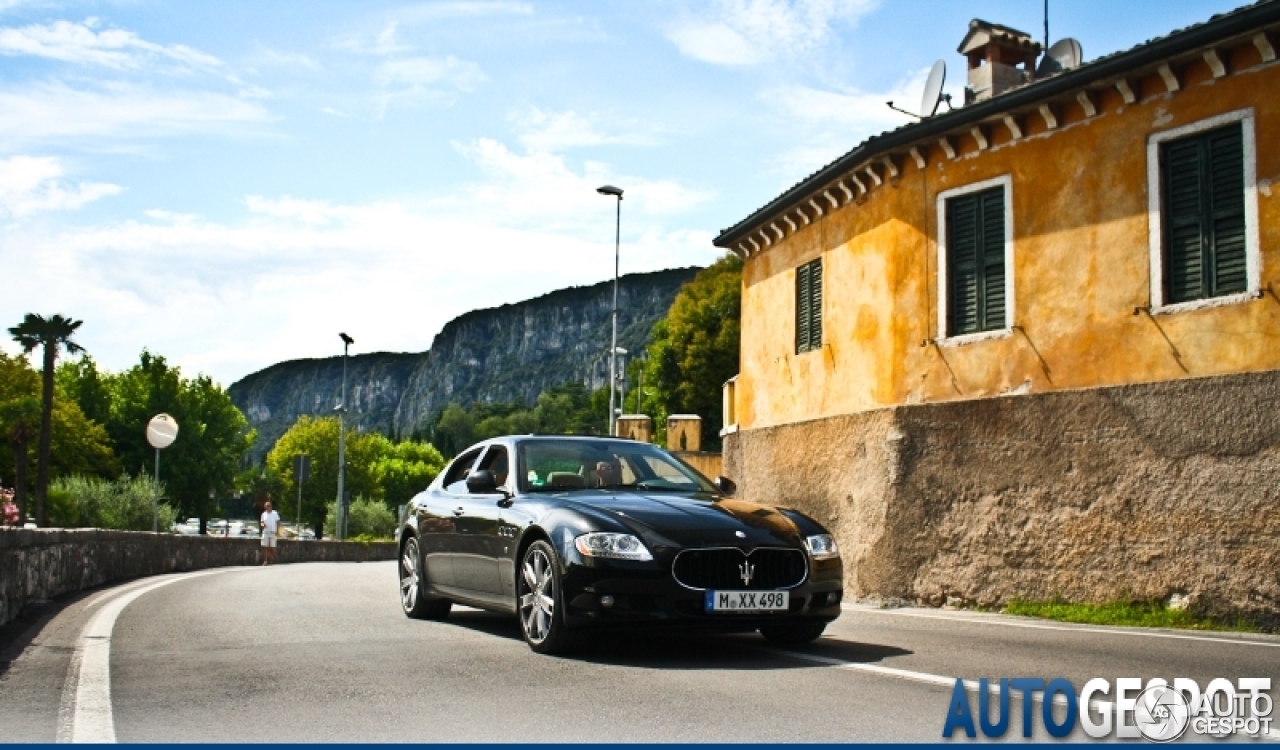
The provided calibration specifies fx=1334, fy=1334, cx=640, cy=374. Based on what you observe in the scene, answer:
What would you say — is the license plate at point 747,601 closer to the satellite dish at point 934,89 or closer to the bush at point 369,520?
the satellite dish at point 934,89

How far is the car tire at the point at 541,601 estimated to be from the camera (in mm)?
8039

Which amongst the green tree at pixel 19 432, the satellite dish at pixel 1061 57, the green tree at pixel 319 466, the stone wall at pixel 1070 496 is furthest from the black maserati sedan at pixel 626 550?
the green tree at pixel 319 466

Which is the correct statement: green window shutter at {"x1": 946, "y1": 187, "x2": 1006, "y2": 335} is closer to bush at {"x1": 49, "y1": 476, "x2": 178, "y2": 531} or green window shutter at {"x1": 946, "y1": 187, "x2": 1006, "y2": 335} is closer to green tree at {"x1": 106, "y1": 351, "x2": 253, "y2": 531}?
bush at {"x1": 49, "y1": 476, "x2": 178, "y2": 531}

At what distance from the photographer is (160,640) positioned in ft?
31.3

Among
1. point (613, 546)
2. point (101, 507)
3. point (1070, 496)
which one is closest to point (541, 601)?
point (613, 546)

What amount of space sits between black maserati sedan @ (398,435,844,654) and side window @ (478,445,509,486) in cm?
2

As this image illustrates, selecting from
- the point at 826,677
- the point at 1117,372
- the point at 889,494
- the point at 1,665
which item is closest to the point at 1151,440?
the point at 1117,372

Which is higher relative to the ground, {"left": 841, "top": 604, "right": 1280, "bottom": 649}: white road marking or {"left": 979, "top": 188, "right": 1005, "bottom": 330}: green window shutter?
{"left": 979, "top": 188, "right": 1005, "bottom": 330}: green window shutter

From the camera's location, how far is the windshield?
9.41 meters

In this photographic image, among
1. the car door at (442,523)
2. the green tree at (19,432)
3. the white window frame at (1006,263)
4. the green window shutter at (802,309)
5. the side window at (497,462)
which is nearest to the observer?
the side window at (497,462)

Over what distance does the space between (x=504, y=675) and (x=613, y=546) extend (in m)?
1.06

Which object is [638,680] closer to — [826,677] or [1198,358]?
[826,677]

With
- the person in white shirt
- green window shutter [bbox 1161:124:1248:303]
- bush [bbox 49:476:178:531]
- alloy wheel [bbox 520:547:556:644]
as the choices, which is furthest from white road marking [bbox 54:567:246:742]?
bush [bbox 49:476:178:531]

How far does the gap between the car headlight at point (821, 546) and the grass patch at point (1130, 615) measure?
5762 mm
